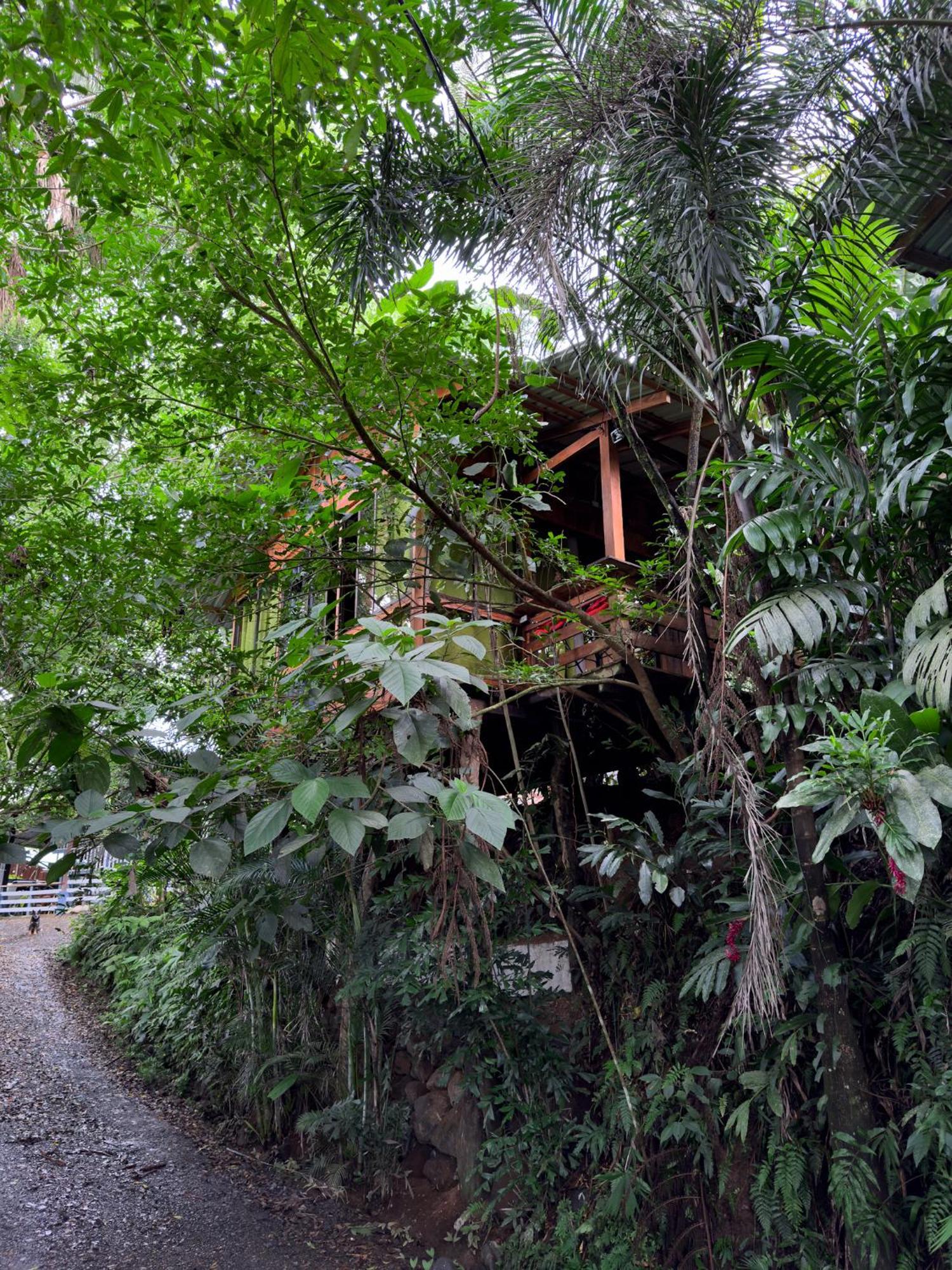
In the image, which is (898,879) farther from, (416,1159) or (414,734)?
(416,1159)

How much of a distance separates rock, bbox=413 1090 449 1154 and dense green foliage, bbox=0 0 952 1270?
20 centimetres

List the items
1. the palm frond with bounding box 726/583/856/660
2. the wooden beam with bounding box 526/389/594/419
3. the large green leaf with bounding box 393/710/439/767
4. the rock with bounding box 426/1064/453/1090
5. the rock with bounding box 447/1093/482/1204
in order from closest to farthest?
the large green leaf with bounding box 393/710/439/767, the palm frond with bounding box 726/583/856/660, the rock with bounding box 447/1093/482/1204, the rock with bounding box 426/1064/453/1090, the wooden beam with bounding box 526/389/594/419

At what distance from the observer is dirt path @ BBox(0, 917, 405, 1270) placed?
16.6 feet

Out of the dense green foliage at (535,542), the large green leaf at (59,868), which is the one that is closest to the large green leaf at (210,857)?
the dense green foliage at (535,542)

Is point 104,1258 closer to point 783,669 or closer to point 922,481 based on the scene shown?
point 783,669

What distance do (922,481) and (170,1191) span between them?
6203 millimetres

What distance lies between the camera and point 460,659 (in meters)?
Answer: 5.97

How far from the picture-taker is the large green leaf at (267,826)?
2205mm

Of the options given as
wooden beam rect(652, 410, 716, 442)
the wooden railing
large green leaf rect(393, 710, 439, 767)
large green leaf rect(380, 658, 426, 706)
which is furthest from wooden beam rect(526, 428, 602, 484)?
large green leaf rect(380, 658, 426, 706)

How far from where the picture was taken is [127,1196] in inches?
233

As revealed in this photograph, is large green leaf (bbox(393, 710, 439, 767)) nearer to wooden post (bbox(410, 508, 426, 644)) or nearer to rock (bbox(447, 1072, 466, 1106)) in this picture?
wooden post (bbox(410, 508, 426, 644))

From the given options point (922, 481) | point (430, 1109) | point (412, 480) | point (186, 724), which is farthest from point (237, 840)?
point (430, 1109)

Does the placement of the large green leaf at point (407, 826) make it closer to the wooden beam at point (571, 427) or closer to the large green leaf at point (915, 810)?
the large green leaf at point (915, 810)

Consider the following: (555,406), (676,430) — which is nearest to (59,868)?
(555,406)
